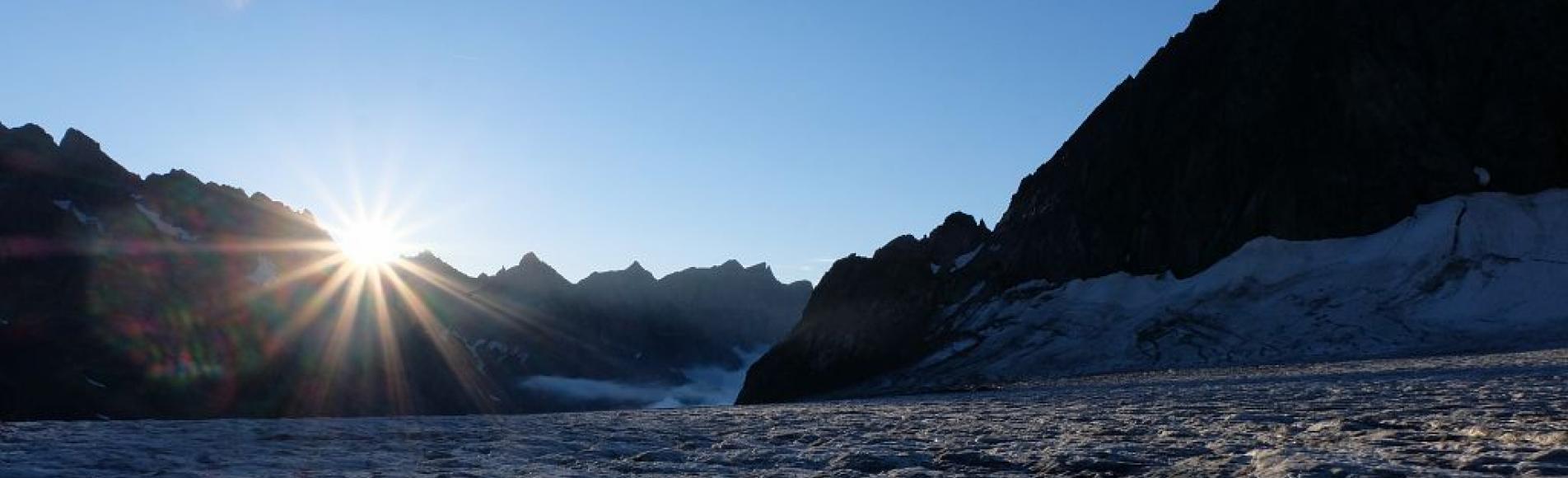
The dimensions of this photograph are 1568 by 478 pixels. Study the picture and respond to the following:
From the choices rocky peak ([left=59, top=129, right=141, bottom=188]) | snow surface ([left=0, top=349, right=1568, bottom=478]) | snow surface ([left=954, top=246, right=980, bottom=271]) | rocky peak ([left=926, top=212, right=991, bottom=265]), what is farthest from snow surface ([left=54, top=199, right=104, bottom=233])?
snow surface ([left=0, top=349, right=1568, bottom=478])

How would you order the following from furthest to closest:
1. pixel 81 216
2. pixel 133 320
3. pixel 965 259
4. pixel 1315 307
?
pixel 81 216 → pixel 133 320 → pixel 965 259 → pixel 1315 307

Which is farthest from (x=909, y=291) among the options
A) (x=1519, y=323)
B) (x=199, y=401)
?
(x=199, y=401)

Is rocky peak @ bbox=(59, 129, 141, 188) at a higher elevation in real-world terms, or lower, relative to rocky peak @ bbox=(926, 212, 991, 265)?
higher

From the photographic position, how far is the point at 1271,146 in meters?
72.4

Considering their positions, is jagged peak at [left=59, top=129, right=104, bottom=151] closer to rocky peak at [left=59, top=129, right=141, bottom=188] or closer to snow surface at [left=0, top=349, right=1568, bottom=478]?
rocky peak at [left=59, top=129, right=141, bottom=188]

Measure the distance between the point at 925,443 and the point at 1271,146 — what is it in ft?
220

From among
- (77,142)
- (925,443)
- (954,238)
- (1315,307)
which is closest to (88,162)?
(77,142)

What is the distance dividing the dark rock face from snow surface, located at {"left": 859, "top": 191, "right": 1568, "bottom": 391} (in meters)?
2.58

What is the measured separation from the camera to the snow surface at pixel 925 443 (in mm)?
9406

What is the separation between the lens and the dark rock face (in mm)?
62969

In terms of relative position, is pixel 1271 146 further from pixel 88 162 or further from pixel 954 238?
pixel 88 162

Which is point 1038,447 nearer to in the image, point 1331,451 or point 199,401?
point 1331,451

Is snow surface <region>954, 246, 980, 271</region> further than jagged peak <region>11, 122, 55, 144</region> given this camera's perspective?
No

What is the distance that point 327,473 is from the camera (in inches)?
416
